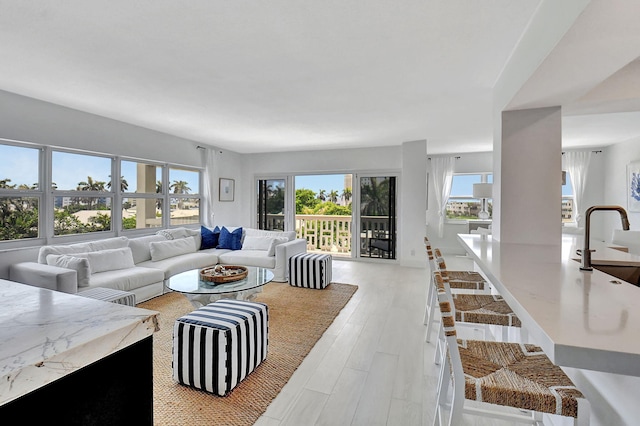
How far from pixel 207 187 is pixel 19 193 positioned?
2914 millimetres

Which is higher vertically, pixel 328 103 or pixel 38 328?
pixel 328 103

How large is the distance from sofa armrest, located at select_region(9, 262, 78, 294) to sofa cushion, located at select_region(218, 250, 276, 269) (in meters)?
2.10

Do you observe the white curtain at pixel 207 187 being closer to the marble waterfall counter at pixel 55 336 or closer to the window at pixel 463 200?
the marble waterfall counter at pixel 55 336

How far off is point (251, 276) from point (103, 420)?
8.92 ft

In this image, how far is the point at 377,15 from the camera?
1915 millimetres

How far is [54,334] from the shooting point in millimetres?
743

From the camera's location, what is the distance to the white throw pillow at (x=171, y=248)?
173 inches

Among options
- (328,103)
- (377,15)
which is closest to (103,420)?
(377,15)

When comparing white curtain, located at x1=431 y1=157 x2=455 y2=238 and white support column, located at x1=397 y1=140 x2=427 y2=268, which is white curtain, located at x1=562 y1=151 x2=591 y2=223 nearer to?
white curtain, located at x1=431 y1=157 x2=455 y2=238

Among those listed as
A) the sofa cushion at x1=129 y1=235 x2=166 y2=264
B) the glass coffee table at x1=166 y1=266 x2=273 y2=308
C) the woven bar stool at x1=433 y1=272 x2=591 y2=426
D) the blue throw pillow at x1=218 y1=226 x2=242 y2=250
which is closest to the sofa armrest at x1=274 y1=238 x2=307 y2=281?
the blue throw pillow at x1=218 y1=226 x2=242 y2=250

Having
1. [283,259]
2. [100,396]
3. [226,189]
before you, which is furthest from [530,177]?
[226,189]

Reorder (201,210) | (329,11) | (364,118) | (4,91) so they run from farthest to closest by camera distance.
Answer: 1. (201,210)
2. (364,118)
3. (4,91)
4. (329,11)

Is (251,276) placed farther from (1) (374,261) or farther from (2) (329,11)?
A: (1) (374,261)

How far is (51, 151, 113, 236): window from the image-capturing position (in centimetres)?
392
